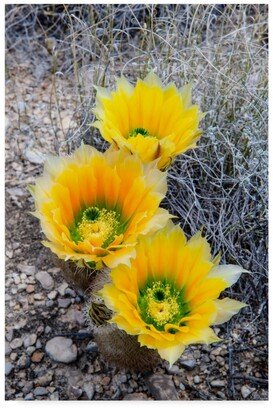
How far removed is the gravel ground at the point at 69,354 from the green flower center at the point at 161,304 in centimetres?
27

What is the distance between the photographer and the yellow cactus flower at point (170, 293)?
113 centimetres

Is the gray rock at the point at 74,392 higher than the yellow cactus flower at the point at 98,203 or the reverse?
the reverse

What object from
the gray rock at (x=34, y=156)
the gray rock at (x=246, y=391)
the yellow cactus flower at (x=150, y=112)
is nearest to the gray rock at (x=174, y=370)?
the gray rock at (x=246, y=391)

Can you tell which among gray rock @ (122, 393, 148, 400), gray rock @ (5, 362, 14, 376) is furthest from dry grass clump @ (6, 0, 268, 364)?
gray rock @ (5, 362, 14, 376)

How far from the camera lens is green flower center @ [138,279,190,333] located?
1.18 meters

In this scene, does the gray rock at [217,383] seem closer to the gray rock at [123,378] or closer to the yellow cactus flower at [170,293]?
the gray rock at [123,378]

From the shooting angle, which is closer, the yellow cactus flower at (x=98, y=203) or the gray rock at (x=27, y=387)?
the yellow cactus flower at (x=98, y=203)

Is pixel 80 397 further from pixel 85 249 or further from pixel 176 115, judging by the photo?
pixel 176 115

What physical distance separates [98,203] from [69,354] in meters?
0.37

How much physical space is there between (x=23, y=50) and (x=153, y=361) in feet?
3.89

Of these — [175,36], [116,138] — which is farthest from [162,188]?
[175,36]

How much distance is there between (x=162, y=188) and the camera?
3.91 ft

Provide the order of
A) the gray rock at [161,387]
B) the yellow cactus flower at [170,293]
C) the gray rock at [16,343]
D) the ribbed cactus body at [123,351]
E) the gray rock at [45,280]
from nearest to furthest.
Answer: the yellow cactus flower at [170,293]
the ribbed cactus body at [123,351]
the gray rock at [161,387]
the gray rock at [16,343]
the gray rock at [45,280]
